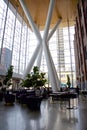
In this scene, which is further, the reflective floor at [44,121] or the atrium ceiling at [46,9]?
the atrium ceiling at [46,9]

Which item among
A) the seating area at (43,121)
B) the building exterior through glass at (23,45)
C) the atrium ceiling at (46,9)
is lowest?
the seating area at (43,121)

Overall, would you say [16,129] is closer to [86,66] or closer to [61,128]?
[61,128]

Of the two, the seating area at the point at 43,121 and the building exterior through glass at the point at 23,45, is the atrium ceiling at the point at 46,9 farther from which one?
the seating area at the point at 43,121

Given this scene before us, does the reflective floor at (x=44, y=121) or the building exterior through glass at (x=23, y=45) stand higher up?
the building exterior through glass at (x=23, y=45)

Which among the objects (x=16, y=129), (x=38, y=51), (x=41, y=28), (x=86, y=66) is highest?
(x=41, y=28)

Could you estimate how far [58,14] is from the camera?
31156 mm

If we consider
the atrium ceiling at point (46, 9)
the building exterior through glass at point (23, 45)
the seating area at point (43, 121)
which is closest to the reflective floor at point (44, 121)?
the seating area at point (43, 121)

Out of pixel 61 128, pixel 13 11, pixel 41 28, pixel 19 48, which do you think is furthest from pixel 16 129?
pixel 41 28

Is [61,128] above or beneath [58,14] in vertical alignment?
beneath

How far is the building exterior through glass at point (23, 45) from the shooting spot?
24422 mm

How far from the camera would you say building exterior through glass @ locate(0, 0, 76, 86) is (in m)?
24.4

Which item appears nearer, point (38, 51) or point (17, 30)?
point (38, 51)

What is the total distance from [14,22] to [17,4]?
4148 millimetres

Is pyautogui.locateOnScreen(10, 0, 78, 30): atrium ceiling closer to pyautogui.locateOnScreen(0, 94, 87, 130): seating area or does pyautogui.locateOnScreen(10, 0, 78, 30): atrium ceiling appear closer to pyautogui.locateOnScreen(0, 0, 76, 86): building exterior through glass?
pyautogui.locateOnScreen(0, 0, 76, 86): building exterior through glass
